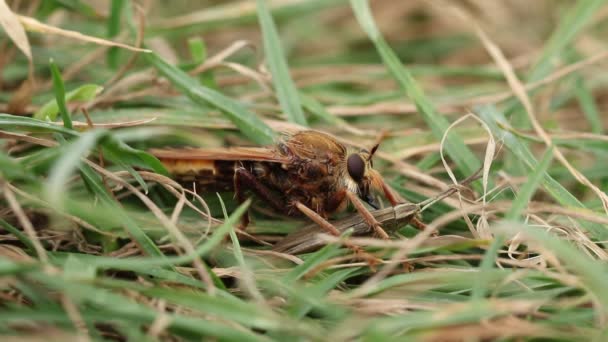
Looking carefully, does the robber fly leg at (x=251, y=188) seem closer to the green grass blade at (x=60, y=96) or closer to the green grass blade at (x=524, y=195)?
the green grass blade at (x=60, y=96)

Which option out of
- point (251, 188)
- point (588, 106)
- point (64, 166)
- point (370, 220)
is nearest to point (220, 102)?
point (251, 188)

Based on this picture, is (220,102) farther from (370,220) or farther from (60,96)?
(370,220)

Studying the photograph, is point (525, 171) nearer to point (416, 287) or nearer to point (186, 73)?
point (416, 287)

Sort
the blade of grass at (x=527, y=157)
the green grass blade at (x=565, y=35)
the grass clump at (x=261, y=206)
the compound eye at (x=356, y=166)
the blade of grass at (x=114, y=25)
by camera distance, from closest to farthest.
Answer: the grass clump at (x=261, y=206) → the blade of grass at (x=527, y=157) → the compound eye at (x=356, y=166) → the blade of grass at (x=114, y=25) → the green grass blade at (x=565, y=35)

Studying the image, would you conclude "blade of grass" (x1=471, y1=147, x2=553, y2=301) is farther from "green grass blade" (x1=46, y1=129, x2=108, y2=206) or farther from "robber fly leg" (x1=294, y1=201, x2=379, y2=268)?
"green grass blade" (x1=46, y1=129, x2=108, y2=206)

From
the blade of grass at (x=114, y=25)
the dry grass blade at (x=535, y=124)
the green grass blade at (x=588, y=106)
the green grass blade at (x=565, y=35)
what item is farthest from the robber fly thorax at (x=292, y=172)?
the green grass blade at (x=588, y=106)
